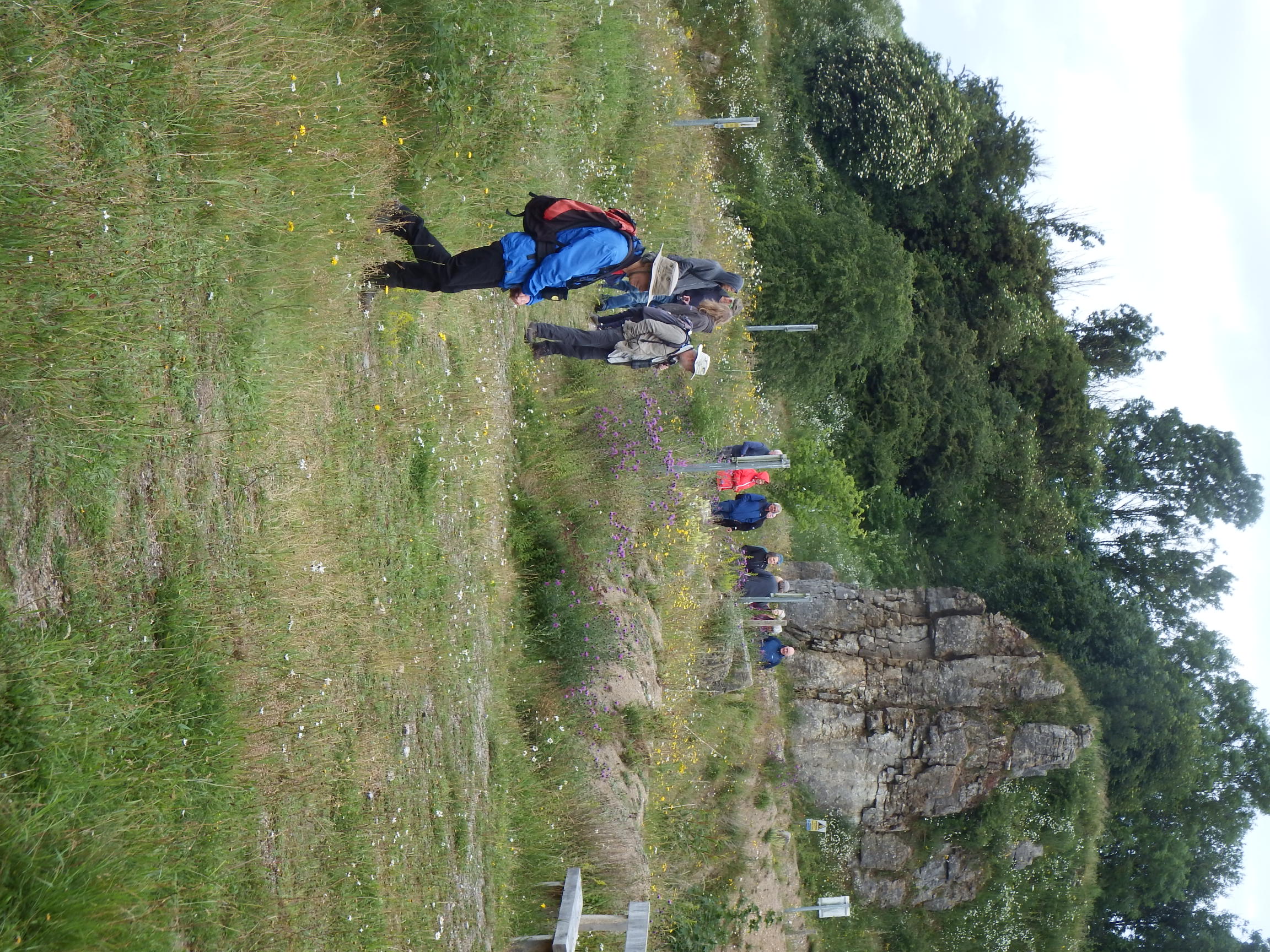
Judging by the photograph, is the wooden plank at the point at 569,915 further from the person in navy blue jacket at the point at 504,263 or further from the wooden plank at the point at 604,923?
the person in navy blue jacket at the point at 504,263

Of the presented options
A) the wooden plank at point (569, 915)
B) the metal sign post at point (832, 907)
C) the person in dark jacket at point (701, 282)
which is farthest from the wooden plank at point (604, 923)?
the metal sign post at point (832, 907)

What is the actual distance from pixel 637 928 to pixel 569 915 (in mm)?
847

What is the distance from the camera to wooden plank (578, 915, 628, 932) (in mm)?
8348

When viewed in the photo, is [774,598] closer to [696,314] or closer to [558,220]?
[696,314]

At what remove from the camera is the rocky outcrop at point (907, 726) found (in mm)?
A: 15766

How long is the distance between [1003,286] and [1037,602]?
7.02 metres

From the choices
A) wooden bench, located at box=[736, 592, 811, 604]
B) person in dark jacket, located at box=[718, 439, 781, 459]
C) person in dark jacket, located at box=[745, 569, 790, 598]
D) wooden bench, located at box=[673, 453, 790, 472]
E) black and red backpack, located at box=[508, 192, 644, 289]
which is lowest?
wooden bench, located at box=[736, 592, 811, 604]

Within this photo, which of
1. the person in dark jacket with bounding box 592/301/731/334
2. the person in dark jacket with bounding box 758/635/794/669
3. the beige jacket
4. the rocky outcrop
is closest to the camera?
the beige jacket

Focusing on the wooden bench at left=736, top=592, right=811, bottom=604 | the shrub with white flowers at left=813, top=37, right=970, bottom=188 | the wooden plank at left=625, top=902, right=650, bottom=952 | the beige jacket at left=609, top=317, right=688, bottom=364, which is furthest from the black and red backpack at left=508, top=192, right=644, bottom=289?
the shrub with white flowers at left=813, top=37, right=970, bottom=188

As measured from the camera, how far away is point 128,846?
3.93 m

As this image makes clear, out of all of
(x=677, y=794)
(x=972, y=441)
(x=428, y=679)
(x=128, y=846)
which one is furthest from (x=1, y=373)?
(x=972, y=441)

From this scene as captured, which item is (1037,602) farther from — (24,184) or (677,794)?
(24,184)

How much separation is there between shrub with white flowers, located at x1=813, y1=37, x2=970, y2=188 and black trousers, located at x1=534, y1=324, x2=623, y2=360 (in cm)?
1353

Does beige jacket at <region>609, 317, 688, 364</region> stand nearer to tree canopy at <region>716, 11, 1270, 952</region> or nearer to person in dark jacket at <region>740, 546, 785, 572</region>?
person in dark jacket at <region>740, 546, 785, 572</region>
